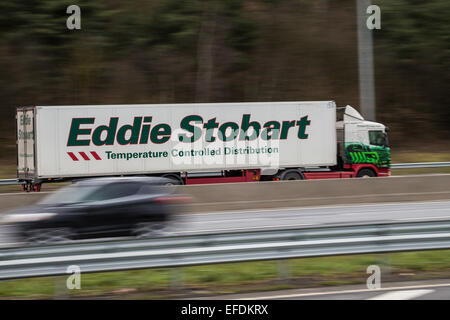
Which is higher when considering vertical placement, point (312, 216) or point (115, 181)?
point (115, 181)

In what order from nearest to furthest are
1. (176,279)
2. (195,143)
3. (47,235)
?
(176,279) → (47,235) → (195,143)

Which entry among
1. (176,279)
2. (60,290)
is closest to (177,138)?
(176,279)

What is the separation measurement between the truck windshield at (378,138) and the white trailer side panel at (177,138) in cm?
179

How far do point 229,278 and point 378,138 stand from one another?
19.3 metres

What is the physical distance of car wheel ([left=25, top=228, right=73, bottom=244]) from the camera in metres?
13.0

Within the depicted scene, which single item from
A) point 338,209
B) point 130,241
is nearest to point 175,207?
point 130,241

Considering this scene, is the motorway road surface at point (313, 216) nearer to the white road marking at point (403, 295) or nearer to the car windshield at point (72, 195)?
the car windshield at point (72, 195)

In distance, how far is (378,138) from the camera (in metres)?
28.5

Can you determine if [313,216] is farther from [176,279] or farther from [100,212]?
[176,279]

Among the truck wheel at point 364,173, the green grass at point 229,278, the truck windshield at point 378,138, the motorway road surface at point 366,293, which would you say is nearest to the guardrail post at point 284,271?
the green grass at point 229,278

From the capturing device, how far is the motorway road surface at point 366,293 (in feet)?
29.2

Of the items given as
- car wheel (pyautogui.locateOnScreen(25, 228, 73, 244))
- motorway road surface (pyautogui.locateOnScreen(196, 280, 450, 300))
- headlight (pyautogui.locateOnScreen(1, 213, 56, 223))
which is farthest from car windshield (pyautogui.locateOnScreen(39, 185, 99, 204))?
motorway road surface (pyautogui.locateOnScreen(196, 280, 450, 300))

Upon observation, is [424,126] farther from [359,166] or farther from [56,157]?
[56,157]

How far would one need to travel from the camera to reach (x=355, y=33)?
140 feet
